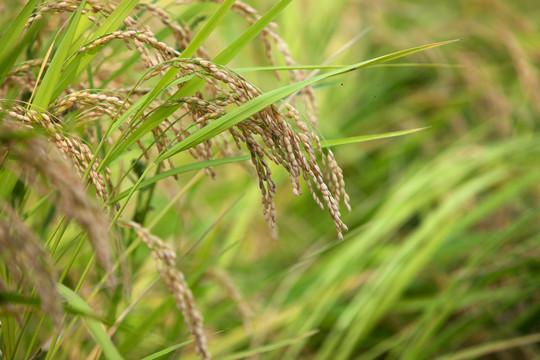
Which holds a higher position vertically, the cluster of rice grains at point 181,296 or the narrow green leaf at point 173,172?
the narrow green leaf at point 173,172

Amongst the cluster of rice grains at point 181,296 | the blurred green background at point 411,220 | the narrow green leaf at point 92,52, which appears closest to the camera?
the cluster of rice grains at point 181,296

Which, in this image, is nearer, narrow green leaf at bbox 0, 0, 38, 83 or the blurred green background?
narrow green leaf at bbox 0, 0, 38, 83

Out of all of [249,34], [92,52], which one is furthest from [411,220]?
[92,52]

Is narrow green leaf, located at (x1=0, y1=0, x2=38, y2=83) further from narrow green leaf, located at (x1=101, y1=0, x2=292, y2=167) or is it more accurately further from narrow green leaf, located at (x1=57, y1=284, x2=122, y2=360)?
narrow green leaf, located at (x1=57, y1=284, x2=122, y2=360)

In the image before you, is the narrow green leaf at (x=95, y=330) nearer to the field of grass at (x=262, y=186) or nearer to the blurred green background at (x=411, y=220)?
the field of grass at (x=262, y=186)

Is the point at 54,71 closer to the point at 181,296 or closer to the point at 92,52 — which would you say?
the point at 92,52

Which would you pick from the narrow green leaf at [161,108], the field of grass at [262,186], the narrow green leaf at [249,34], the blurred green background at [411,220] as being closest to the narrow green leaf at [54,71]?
the field of grass at [262,186]

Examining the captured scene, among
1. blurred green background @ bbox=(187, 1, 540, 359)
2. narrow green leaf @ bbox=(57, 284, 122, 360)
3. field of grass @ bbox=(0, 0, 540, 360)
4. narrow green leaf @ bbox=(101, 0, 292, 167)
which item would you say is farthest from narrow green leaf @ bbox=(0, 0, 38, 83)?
blurred green background @ bbox=(187, 1, 540, 359)

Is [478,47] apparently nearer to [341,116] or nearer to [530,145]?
[341,116]

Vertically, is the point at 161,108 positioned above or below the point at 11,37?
below
